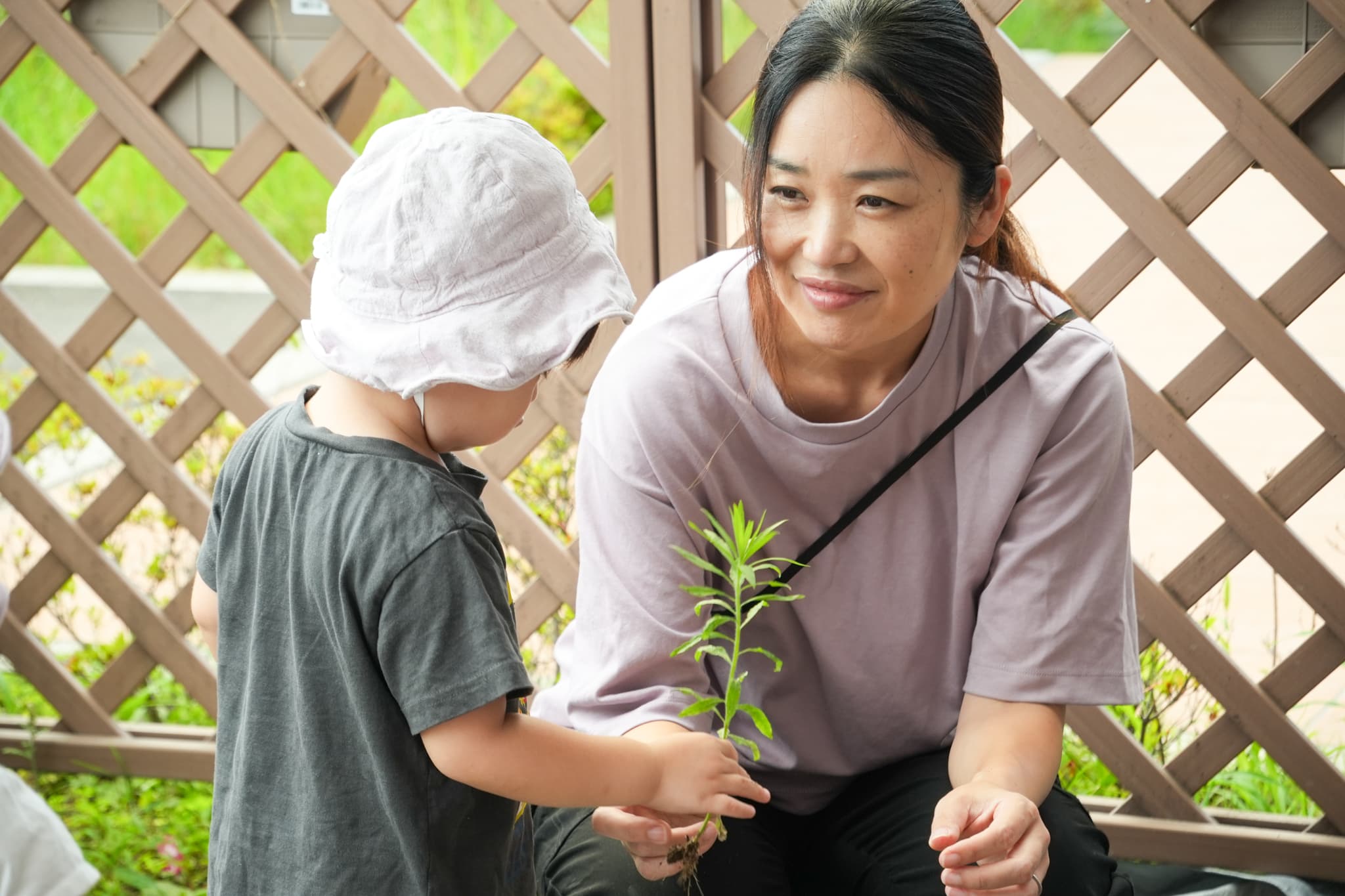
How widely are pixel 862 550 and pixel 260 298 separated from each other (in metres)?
4.15

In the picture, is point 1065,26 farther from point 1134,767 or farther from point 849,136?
point 849,136

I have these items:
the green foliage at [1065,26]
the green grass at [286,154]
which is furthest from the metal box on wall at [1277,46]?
the green foliage at [1065,26]

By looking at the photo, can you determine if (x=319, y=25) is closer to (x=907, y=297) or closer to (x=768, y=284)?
(x=768, y=284)

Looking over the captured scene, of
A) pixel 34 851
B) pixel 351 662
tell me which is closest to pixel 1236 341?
pixel 351 662

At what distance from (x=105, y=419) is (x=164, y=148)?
A: 0.51m

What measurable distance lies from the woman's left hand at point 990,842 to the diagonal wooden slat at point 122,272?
1.48 m

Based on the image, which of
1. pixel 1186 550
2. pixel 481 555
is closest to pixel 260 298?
pixel 1186 550

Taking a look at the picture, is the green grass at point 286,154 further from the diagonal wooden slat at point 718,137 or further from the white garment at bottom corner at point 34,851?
the white garment at bottom corner at point 34,851

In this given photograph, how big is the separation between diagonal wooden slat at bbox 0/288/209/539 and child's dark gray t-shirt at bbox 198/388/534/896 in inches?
47.7

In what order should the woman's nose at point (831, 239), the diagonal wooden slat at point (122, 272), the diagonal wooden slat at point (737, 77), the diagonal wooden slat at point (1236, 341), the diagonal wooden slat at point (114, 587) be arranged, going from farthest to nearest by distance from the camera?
the diagonal wooden slat at point (114, 587) → the diagonal wooden slat at point (122, 272) → the diagonal wooden slat at point (737, 77) → the diagonal wooden slat at point (1236, 341) → the woman's nose at point (831, 239)

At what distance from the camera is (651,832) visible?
123 centimetres

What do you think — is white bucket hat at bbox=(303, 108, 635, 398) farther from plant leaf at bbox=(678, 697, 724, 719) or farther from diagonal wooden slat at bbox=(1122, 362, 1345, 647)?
diagonal wooden slat at bbox=(1122, 362, 1345, 647)

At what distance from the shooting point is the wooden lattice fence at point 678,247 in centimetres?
187

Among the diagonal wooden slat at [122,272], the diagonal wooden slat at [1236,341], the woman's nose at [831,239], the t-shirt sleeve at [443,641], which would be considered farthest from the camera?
the diagonal wooden slat at [122,272]
